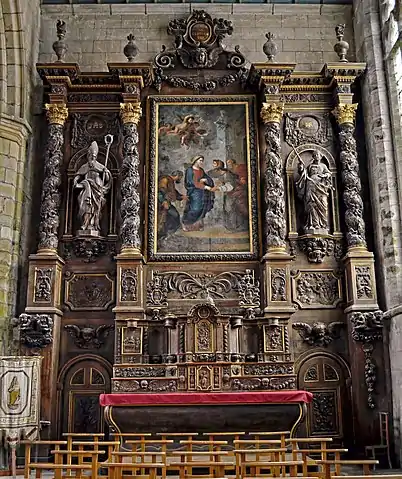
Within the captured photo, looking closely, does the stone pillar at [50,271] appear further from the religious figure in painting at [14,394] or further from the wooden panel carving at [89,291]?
the religious figure in painting at [14,394]

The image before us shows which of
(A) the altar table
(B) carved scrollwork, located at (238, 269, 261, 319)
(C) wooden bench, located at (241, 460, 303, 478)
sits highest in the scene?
(B) carved scrollwork, located at (238, 269, 261, 319)

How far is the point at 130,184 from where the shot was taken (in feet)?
40.3

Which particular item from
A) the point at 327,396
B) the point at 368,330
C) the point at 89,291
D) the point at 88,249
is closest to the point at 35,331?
the point at 89,291

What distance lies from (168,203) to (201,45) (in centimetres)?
336

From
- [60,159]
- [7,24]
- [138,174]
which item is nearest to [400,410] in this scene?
[138,174]

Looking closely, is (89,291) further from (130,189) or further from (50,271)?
(130,189)

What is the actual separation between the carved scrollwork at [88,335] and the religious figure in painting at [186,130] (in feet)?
12.8

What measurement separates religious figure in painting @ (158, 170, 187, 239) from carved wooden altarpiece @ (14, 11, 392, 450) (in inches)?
0.8

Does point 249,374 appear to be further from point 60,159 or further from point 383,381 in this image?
point 60,159

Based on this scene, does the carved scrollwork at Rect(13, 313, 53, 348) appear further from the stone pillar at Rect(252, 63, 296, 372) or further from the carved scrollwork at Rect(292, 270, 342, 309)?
the carved scrollwork at Rect(292, 270, 342, 309)

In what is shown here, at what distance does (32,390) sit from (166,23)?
25.8 ft

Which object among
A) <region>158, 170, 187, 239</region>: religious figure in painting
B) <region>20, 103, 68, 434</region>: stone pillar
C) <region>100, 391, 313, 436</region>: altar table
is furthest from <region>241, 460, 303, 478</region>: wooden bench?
<region>158, 170, 187, 239</region>: religious figure in painting

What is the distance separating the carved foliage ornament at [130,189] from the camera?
475 inches

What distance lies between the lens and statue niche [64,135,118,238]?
480 inches
